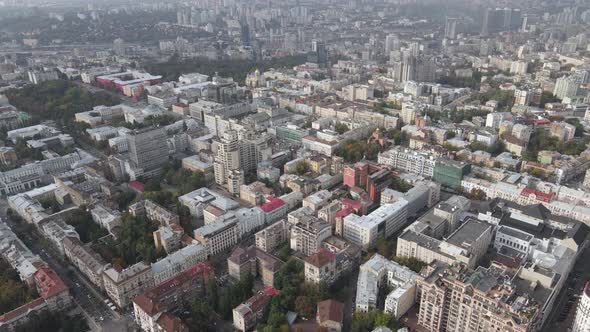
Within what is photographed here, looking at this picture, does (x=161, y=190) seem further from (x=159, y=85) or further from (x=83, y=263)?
(x=159, y=85)

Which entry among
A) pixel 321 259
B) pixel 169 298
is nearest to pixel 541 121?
pixel 321 259

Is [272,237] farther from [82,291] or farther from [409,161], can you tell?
[409,161]

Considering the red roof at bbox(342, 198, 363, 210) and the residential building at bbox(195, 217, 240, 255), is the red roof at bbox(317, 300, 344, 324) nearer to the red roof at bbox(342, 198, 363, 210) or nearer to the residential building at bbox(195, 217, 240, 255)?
the residential building at bbox(195, 217, 240, 255)

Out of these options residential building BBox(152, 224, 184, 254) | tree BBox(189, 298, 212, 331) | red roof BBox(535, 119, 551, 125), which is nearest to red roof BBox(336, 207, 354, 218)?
residential building BBox(152, 224, 184, 254)

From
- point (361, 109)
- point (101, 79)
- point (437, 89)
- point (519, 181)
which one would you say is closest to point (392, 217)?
point (519, 181)

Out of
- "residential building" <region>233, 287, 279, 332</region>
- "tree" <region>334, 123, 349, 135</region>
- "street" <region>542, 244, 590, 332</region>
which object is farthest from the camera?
"tree" <region>334, 123, 349, 135</region>

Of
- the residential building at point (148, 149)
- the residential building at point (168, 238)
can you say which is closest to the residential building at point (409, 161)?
the residential building at point (168, 238)
